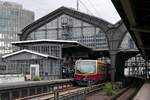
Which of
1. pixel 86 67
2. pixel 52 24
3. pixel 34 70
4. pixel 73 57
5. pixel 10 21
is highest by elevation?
pixel 10 21

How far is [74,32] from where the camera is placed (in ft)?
252

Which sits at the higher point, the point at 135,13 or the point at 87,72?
the point at 135,13

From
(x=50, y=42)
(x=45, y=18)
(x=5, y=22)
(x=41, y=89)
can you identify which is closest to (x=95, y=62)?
(x=41, y=89)

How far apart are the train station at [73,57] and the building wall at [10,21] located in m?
36.5

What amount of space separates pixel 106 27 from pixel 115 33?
2276mm

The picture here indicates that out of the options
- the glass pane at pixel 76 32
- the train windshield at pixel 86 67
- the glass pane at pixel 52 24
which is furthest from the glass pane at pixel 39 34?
the train windshield at pixel 86 67

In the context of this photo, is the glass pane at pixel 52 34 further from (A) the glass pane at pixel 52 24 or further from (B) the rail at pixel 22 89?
(B) the rail at pixel 22 89

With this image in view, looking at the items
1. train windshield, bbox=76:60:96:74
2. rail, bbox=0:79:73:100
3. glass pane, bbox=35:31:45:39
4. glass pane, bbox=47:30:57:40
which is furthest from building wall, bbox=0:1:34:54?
rail, bbox=0:79:73:100

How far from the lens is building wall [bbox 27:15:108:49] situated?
2958 inches

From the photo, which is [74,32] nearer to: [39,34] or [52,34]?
[52,34]

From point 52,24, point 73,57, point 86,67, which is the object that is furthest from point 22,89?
point 52,24

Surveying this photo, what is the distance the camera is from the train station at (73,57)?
31.8 metres

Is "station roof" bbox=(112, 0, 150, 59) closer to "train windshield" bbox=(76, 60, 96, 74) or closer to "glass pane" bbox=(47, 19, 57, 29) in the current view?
"train windshield" bbox=(76, 60, 96, 74)

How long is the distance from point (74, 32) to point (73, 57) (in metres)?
5.90
